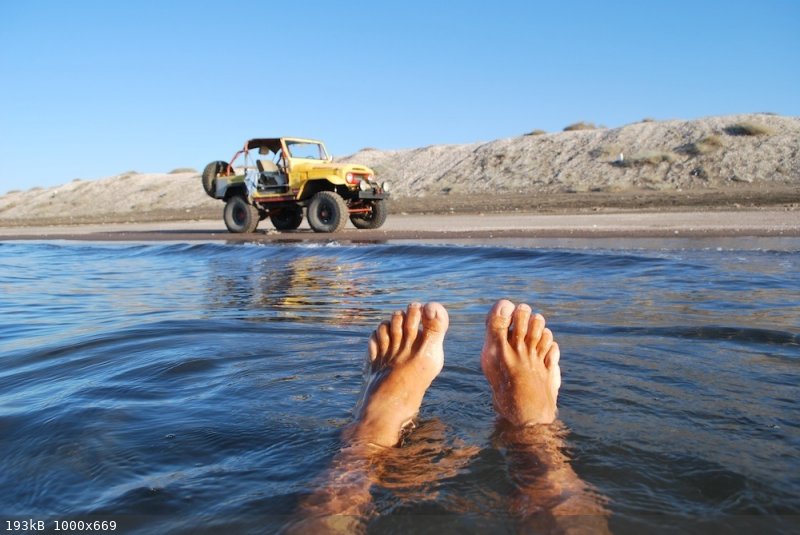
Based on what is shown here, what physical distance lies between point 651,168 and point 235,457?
23.8 m

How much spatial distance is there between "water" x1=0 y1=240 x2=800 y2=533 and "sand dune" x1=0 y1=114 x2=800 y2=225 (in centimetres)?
1274

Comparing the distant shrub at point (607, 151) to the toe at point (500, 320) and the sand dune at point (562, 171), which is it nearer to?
the sand dune at point (562, 171)

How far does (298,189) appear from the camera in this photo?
11.8 meters

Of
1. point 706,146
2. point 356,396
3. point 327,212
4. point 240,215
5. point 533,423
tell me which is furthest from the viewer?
point 706,146

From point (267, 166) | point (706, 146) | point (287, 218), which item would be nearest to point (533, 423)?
point (267, 166)

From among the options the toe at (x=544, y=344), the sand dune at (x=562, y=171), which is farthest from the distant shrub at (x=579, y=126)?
the toe at (x=544, y=344)

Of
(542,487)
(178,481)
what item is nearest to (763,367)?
(542,487)

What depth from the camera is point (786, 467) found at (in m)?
1.59

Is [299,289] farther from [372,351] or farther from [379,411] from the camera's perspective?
[379,411]

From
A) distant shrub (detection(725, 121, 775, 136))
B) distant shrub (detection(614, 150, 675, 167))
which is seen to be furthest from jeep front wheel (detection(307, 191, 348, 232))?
distant shrub (detection(725, 121, 775, 136))

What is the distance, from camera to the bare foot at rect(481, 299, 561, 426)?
205 centimetres

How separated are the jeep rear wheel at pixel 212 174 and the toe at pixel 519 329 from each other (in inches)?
456

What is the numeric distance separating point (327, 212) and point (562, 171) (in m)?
16.7

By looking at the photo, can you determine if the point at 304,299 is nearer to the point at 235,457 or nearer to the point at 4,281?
the point at 235,457
